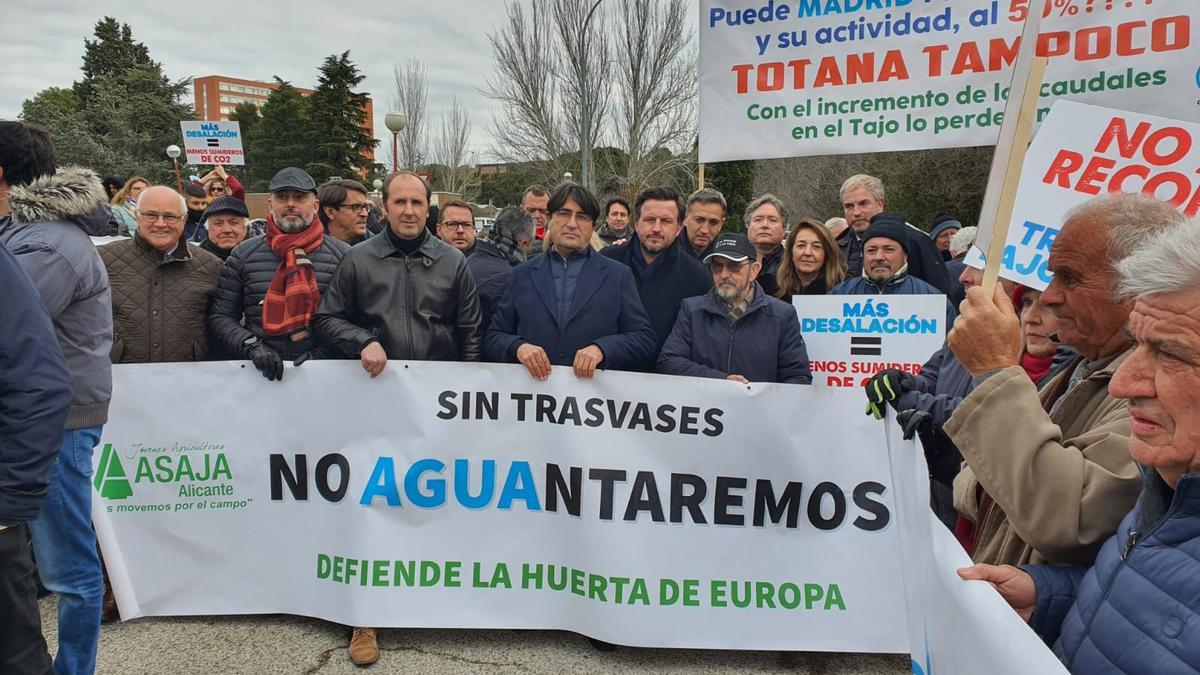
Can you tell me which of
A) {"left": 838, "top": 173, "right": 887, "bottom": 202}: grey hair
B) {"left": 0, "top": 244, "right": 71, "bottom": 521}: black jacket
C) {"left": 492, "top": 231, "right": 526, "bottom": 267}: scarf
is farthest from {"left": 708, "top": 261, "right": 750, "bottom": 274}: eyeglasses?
{"left": 0, "top": 244, "right": 71, "bottom": 521}: black jacket

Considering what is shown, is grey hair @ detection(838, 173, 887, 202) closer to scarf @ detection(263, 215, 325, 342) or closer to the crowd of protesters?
the crowd of protesters

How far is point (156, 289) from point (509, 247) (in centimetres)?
206

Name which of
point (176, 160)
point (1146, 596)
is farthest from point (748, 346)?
point (176, 160)

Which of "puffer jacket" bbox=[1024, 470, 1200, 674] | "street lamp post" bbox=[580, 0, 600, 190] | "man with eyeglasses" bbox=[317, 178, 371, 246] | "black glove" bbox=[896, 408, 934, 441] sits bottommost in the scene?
"puffer jacket" bbox=[1024, 470, 1200, 674]

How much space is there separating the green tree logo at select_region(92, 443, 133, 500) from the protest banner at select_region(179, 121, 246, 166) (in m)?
12.6

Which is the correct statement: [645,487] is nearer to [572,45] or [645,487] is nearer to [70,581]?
[70,581]

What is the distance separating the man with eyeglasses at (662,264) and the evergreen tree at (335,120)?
4363cm

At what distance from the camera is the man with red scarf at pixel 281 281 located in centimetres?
421

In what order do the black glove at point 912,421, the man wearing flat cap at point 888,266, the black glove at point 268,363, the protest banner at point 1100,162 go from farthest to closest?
the man wearing flat cap at point 888,266 < the black glove at point 268,363 < the protest banner at point 1100,162 < the black glove at point 912,421

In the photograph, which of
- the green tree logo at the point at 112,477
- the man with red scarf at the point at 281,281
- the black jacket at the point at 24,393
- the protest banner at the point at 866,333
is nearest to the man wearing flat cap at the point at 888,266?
the protest banner at the point at 866,333

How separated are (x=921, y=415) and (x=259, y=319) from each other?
353 cm

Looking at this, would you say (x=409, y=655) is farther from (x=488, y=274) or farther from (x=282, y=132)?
(x=282, y=132)

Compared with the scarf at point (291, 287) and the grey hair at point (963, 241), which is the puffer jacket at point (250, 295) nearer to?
the scarf at point (291, 287)

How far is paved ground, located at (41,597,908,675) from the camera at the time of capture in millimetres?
3451
